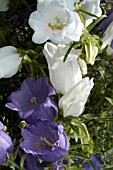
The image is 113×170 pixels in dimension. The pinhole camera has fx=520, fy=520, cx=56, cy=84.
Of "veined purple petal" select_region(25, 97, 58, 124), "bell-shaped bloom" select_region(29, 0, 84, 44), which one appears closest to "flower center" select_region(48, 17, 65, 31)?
"bell-shaped bloom" select_region(29, 0, 84, 44)

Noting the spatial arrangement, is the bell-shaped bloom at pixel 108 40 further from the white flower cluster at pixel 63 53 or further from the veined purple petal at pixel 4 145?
the veined purple petal at pixel 4 145

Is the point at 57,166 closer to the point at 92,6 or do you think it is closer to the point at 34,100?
the point at 34,100

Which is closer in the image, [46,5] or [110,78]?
[46,5]

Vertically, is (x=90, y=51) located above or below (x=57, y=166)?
above

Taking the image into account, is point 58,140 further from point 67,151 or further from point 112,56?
point 112,56

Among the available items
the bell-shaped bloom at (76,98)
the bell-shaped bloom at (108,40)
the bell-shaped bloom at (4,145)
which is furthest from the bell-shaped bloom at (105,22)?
the bell-shaped bloom at (4,145)

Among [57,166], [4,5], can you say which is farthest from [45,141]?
[4,5]

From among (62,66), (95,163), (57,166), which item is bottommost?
(95,163)

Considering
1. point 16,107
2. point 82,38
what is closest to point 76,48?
point 82,38
